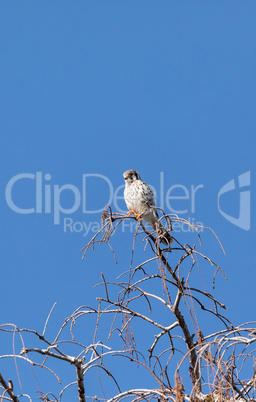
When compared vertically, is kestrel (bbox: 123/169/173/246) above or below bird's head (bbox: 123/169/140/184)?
below

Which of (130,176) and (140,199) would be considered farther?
(130,176)

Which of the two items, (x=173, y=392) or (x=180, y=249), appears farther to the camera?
(x=180, y=249)

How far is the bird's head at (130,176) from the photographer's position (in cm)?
724

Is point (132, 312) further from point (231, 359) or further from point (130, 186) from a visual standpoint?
point (130, 186)

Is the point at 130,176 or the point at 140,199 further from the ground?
the point at 130,176

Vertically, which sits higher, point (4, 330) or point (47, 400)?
point (4, 330)

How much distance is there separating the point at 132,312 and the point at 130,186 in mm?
3607

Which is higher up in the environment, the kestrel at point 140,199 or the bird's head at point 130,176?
the bird's head at point 130,176

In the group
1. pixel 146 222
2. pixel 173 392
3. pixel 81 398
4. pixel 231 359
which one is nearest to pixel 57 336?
pixel 81 398

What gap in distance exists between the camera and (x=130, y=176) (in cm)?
726

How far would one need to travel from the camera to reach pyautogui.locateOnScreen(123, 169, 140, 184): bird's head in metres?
7.24

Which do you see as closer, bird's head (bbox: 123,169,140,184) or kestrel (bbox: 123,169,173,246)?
kestrel (bbox: 123,169,173,246)

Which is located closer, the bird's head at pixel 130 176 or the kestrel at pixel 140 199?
the kestrel at pixel 140 199

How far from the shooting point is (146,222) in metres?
6.81
